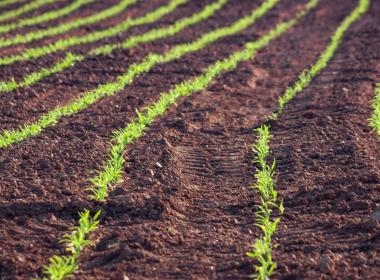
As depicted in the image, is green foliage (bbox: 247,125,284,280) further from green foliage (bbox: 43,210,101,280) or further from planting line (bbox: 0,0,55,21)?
planting line (bbox: 0,0,55,21)

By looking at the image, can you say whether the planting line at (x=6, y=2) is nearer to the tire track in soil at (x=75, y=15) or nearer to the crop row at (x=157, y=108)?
the tire track in soil at (x=75, y=15)

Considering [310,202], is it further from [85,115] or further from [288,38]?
[288,38]

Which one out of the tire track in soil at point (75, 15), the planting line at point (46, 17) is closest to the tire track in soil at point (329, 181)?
the tire track in soil at point (75, 15)

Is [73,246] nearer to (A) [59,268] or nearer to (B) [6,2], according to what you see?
(A) [59,268]

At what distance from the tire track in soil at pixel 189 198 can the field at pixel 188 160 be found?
0.02m

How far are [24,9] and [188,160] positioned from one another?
1367 centimetres

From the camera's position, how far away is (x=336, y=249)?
5.41 metres

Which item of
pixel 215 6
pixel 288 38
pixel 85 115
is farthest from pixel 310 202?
pixel 215 6

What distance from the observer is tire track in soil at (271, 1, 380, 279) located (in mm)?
5230

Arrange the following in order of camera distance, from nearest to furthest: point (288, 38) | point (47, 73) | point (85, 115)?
point (85, 115), point (47, 73), point (288, 38)

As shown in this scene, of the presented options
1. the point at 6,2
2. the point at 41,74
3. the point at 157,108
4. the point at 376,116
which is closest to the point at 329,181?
the point at 376,116

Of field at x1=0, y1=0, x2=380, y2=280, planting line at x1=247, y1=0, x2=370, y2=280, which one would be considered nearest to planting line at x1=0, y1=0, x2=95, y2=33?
field at x1=0, y1=0, x2=380, y2=280

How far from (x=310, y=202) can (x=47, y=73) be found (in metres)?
5.86

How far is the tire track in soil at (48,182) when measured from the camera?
17.8ft
